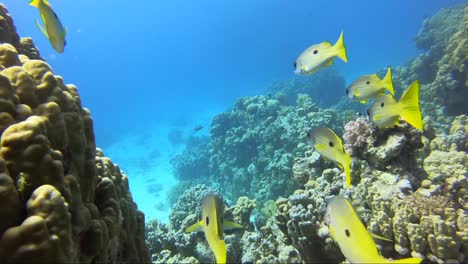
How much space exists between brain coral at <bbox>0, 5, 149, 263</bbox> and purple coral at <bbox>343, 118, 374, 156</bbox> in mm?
3908

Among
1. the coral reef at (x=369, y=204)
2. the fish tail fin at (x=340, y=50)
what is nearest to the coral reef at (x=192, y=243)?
the coral reef at (x=369, y=204)

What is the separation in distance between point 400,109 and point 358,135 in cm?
156

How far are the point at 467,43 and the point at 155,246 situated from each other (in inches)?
509

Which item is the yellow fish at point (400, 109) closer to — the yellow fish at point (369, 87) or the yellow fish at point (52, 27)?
the yellow fish at point (369, 87)

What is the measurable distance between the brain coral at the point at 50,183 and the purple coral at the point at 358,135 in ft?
12.8

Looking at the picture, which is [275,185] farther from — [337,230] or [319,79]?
[319,79]

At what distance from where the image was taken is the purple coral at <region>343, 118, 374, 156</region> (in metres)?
5.24

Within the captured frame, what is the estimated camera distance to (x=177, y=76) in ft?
427

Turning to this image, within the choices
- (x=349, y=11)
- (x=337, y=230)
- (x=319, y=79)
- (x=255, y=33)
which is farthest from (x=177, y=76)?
(x=337, y=230)

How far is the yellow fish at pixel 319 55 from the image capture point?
4.45 metres

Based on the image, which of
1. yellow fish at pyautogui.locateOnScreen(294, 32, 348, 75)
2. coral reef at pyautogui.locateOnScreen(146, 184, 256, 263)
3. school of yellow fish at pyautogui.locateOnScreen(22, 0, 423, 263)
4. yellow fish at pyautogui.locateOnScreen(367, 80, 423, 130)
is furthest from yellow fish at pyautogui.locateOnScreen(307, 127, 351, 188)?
coral reef at pyautogui.locateOnScreen(146, 184, 256, 263)

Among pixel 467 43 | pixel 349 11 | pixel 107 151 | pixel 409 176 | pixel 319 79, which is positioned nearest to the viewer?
pixel 409 176

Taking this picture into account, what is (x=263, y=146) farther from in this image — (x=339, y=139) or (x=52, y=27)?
(x=52, y=27)

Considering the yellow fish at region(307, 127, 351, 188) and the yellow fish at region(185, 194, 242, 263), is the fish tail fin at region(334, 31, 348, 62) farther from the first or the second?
the yellow fish at region(185, 194, 242, 263)
